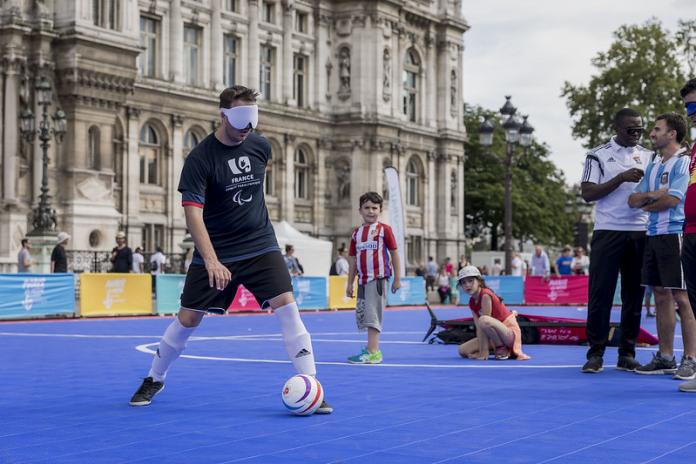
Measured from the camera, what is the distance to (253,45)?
51.2 metres

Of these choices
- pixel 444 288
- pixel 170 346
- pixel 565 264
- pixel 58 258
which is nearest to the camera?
pixel 170 346

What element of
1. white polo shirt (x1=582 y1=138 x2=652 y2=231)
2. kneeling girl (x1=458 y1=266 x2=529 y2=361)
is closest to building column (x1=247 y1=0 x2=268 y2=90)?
kneeling girl (x1=458 y1=266 x2=529 y2=361)

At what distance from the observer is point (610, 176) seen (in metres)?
11.3

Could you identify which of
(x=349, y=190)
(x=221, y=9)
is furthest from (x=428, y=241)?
(x=221, y=9)

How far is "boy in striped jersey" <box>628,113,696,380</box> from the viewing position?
10758 mm

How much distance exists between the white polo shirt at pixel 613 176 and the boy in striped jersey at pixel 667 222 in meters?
0.14

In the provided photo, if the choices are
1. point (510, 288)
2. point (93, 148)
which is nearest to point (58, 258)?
point (93, 148)

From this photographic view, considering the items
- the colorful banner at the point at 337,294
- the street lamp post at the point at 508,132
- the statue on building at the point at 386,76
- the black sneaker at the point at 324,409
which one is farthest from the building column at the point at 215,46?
the black sneaker at the point at 324,409

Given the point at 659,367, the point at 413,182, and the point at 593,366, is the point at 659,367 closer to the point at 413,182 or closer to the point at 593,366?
the point at 593,366

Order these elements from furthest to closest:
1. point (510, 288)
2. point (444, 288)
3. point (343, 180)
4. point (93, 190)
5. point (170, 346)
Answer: point (343, 180) → point (444, 288) → point (93, 190) → point (510, 288) → point (170, 346)

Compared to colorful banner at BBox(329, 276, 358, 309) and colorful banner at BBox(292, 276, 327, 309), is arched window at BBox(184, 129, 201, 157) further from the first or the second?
colorful banner at BBox(292, 276, 327, 309)

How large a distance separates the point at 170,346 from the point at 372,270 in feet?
14.0

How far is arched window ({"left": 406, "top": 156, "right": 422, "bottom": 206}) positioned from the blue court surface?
46.0 metres

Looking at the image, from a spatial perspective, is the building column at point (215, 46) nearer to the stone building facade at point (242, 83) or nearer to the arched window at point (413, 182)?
the stone building facade at point (242, 83)
